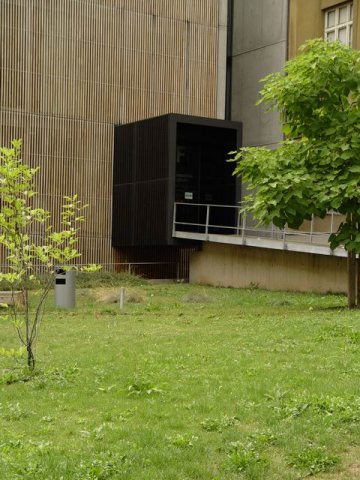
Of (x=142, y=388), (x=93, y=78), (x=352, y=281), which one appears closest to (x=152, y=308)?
(x=352, y=281)

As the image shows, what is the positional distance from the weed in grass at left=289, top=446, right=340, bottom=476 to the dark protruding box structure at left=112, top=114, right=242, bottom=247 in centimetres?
2285

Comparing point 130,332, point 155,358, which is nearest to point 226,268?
point 130,332

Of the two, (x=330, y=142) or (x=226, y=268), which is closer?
(x=330, y=142)

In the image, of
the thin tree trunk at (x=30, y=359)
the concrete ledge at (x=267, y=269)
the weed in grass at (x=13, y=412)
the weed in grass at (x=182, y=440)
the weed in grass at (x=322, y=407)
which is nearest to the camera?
the weed in grass at (x=182, y=440)

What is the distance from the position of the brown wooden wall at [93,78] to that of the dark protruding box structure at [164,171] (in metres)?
0.90

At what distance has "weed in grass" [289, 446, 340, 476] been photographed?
6.17 meters

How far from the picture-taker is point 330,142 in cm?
1727

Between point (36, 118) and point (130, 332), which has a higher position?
point (36, 118)

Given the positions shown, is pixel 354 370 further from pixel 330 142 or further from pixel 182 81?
pixel 182 81

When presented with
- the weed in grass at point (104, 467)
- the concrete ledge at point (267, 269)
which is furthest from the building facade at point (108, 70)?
the weed in grass at point (104, 467)

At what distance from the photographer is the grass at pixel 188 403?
6.23m

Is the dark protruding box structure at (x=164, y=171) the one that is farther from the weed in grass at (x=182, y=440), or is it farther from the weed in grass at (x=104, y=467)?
the weed in grass at (x=104, y=467)

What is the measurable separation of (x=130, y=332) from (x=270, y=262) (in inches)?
517

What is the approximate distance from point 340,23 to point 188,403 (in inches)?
986
